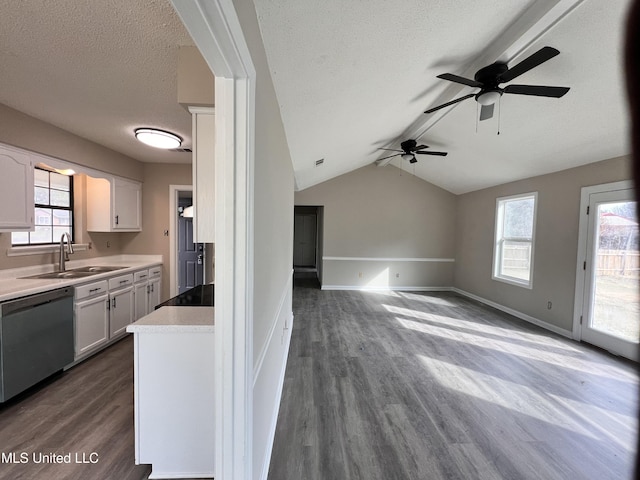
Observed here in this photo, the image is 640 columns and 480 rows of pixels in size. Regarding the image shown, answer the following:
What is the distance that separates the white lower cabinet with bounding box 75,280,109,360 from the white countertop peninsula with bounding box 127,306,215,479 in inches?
65.0

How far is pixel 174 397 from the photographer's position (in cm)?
157

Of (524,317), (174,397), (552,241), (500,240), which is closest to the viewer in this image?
(174,397)

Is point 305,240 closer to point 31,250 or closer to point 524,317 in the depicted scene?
point 524,317

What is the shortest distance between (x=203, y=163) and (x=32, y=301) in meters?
1.99

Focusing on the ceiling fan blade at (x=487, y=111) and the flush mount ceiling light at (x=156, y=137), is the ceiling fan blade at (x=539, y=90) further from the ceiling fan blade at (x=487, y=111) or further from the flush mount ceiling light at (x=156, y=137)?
the flush mount ceiling light at (x=156, y=137)

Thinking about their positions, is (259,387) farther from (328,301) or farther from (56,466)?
(328,301)

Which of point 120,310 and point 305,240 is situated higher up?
point 305,240

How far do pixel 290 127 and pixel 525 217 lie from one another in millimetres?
4321

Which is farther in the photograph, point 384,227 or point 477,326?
point 384,227

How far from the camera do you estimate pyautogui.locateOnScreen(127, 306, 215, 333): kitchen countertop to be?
60.3 inches

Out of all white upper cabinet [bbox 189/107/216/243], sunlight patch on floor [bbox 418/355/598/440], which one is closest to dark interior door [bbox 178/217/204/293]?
white upper cabinet [bbox 189/107/216/243]

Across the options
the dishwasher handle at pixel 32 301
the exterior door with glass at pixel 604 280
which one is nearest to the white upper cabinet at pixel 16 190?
the dishwasher handle at pixel 32 301

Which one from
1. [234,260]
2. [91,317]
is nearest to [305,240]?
[91,317]

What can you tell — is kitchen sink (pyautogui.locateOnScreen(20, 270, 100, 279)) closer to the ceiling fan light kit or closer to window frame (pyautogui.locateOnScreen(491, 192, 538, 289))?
the ceiling fan light kit
